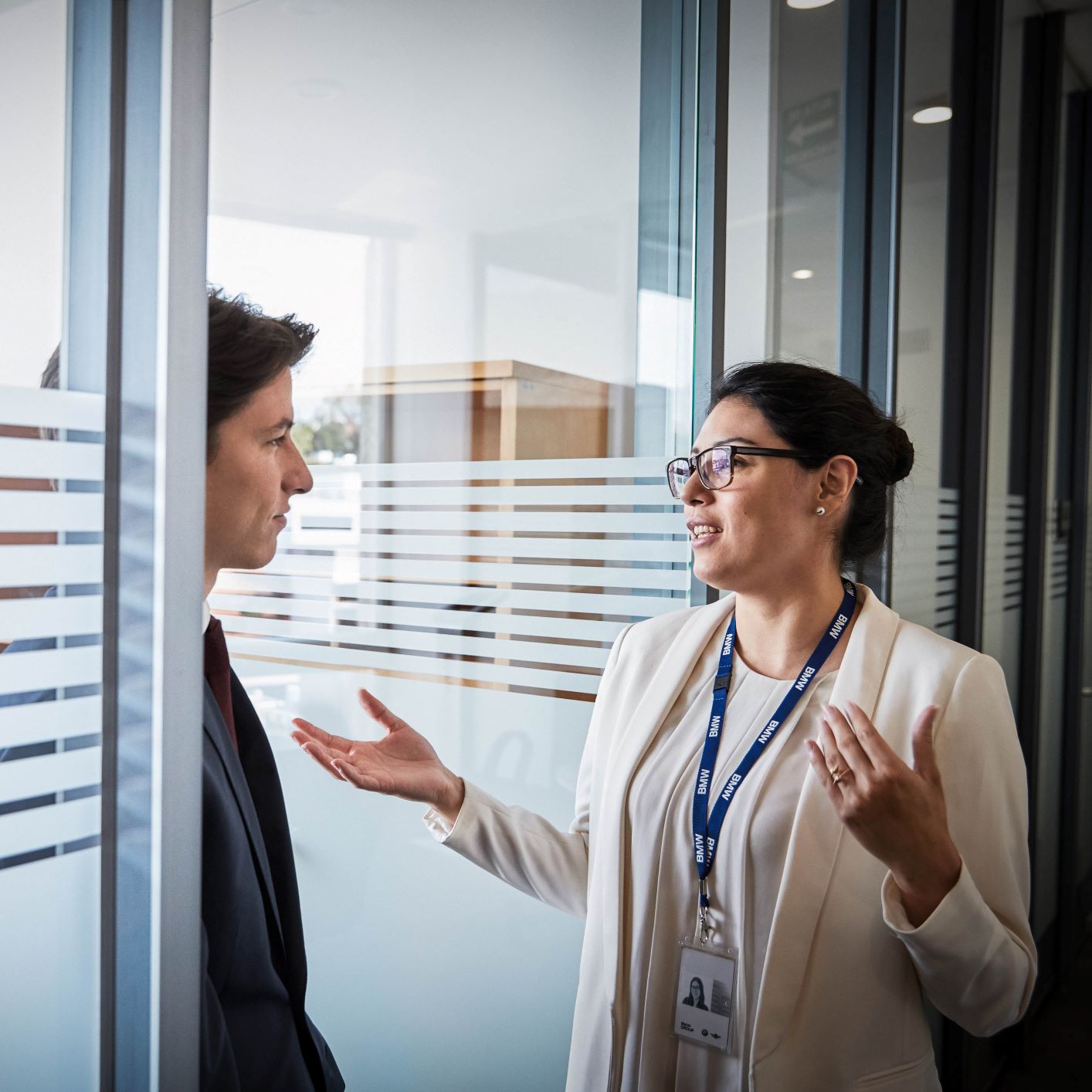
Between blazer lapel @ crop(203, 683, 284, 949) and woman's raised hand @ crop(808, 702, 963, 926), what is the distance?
70cm

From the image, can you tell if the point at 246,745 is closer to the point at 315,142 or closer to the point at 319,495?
the point at 319,495

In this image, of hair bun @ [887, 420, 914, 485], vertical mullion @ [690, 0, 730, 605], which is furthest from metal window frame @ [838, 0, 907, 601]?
hair bun @ [887, 420, 914, 485]

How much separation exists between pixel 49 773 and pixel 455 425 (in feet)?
2.94

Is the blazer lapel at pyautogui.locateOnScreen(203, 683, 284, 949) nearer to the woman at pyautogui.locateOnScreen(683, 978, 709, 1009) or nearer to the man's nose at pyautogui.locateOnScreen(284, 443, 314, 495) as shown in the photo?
the man's nose at pyautogui.locateOnScreen(284, 443, 314, 495)

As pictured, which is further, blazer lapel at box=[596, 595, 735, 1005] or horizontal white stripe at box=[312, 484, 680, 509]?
horizontal white stripe at box=[312, 484, 680, 509]

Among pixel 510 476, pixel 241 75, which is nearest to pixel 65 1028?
pixel 510 476

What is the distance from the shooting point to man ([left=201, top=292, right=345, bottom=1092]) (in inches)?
46.6

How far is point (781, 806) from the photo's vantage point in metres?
1.39

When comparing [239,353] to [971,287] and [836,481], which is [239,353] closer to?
[836,481]

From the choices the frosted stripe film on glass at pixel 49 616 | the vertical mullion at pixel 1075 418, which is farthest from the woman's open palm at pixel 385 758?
the vertical mullion at pixel 1075 418

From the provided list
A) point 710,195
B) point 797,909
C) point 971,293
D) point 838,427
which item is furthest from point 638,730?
point 971,293

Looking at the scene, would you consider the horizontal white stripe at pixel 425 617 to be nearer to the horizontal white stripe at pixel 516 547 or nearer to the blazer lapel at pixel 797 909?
the horizontal white stripe at pixel 516 547

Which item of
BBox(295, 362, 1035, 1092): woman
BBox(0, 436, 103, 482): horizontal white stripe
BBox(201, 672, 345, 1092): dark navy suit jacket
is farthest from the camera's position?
BBox(295, 362, 1035, 1092): woman

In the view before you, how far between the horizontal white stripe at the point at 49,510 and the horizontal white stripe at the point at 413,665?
0.39 m
